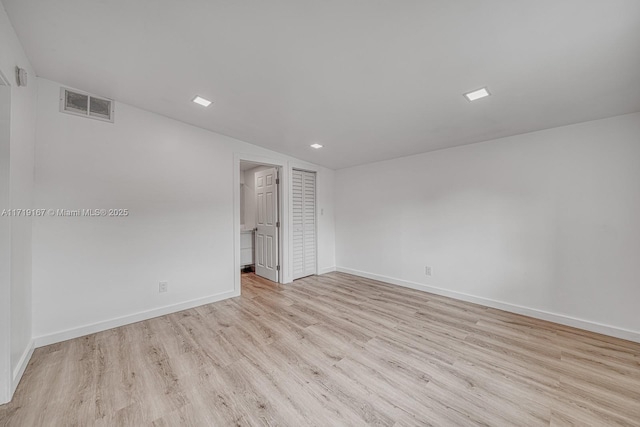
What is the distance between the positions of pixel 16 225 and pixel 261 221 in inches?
128

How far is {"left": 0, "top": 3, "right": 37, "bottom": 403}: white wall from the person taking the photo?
1.67 m

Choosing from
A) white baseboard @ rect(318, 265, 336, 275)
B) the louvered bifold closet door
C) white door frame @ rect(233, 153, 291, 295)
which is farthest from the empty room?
white baseboard @ rect(318, 265, 336, 275)

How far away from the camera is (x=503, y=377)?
191 cm

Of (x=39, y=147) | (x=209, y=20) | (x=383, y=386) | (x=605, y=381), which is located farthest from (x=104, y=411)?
(x=605, y=381)

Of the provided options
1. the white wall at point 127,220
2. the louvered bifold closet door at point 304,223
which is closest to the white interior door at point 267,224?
the louvered bifold closet door at point 304,223

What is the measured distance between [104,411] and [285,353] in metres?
1.28

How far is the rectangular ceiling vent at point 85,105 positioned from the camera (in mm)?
2562

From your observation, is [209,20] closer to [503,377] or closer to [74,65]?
[74,65]

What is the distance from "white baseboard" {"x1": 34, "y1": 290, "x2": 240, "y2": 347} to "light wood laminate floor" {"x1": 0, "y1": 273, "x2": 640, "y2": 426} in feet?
0.29

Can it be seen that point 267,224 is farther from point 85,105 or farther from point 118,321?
point 85,105

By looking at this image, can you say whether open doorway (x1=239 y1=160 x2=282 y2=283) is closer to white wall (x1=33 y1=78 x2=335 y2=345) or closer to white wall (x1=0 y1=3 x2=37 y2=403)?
white wall (x1=33 y1=78 x2=335 y2=345)

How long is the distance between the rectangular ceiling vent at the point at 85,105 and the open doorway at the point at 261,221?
1.78 meters

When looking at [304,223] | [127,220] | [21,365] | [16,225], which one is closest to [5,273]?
[16,225]

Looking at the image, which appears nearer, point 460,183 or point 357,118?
point 357,118
